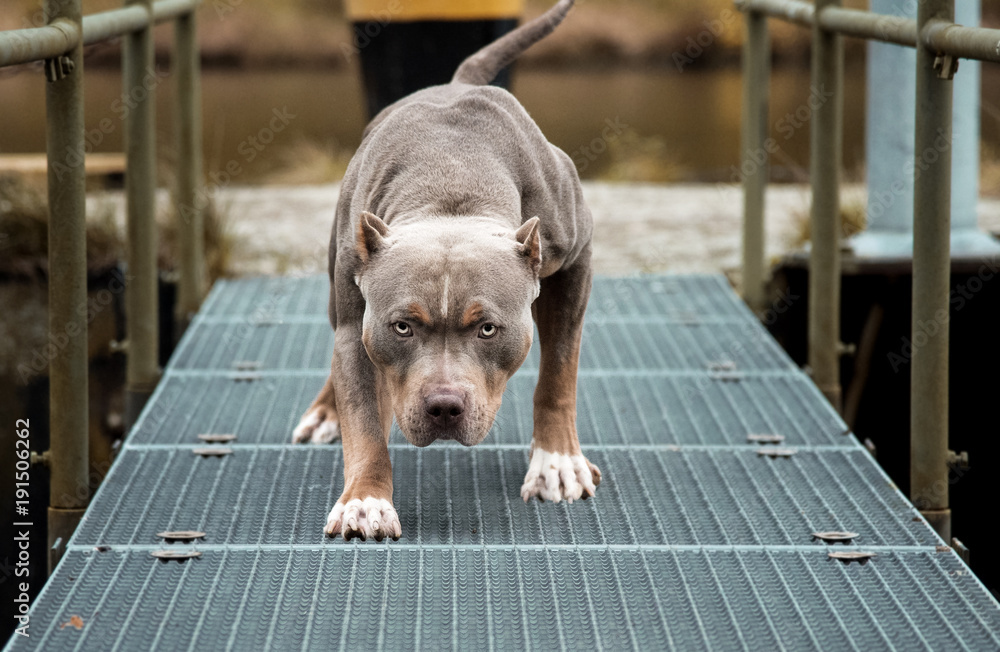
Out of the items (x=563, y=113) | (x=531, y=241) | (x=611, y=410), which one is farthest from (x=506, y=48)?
(x=563, y=113)

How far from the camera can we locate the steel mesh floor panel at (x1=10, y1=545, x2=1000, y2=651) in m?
2.67

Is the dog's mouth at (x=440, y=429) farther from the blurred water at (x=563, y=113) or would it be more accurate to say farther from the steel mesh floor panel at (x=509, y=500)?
the blurred water at (x=563, y=113)

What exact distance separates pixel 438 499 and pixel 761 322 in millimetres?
2788

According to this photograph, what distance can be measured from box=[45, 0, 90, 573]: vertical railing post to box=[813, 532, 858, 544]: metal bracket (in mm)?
2016

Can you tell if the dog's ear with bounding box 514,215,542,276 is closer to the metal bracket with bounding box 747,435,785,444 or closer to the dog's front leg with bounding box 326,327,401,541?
the dog's front leg with bounding box 326,327,401,541

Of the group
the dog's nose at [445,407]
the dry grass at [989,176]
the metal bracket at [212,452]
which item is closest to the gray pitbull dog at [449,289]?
the dog's nose at [445,407]

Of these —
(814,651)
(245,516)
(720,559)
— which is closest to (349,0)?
(245,516)

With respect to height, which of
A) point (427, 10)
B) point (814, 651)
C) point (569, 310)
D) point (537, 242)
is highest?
point (427, 10)

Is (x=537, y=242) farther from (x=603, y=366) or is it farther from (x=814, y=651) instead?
(x=603, y=366)

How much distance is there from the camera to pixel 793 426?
418 centimetres

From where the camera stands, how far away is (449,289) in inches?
115

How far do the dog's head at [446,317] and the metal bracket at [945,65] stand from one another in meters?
1.20

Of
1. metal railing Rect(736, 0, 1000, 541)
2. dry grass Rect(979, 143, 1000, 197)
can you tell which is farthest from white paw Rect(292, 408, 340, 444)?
dry grass Rect(979, 143, 1000, 197)

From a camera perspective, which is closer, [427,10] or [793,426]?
[793,426]
